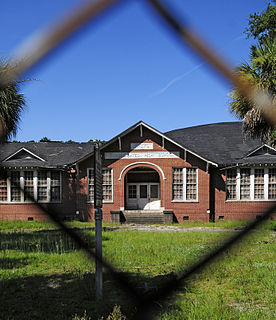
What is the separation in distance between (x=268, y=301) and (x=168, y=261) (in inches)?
86.4

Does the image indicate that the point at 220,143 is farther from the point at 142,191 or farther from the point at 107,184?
the point at 107,184

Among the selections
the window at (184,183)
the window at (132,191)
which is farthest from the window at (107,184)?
the window at (184,183)

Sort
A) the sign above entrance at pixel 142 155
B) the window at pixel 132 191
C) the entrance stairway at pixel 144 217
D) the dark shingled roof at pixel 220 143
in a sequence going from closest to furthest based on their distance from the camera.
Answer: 1. the entrance stairway at pixel 144 217
2. the sign above entrance at pixel 142 155
3. the dark shingled roof at pixel 220 143
4. the window at pixel 132 191

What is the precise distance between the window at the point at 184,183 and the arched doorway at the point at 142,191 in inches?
95.2

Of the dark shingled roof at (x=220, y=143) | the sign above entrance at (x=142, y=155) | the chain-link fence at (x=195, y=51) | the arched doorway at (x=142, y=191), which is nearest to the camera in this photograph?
the chain-link fence at (x=195, y=51)

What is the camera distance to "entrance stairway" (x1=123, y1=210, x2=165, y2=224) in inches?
815

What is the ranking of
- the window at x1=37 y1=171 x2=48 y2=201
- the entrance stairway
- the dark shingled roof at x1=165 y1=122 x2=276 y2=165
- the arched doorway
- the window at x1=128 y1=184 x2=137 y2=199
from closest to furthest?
the window at x1=37 y1=171 x2=48 y2=201, the entrance stairway, the dark shingled roof at x1=165 y1=122 x2=276 y2=165, the arched doorway, the window at x1=128 y1=184 x2=137 y2=199

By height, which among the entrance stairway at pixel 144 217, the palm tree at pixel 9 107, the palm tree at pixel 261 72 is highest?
the palm tree at pixel 261 72

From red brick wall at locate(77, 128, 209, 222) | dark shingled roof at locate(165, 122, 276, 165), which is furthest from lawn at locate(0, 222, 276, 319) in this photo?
dark shingled roof at locate(165, 122, 276, 165)

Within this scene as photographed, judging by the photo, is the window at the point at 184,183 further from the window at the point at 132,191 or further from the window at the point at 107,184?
the window at the point at 107,184

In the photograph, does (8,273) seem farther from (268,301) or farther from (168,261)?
(268,301)

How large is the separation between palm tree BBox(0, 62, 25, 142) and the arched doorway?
2227 cm

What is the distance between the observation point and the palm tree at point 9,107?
0.51m

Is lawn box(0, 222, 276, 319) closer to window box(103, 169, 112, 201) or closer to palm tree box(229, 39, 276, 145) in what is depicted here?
palm tree box(229, 39, 276, 145)
